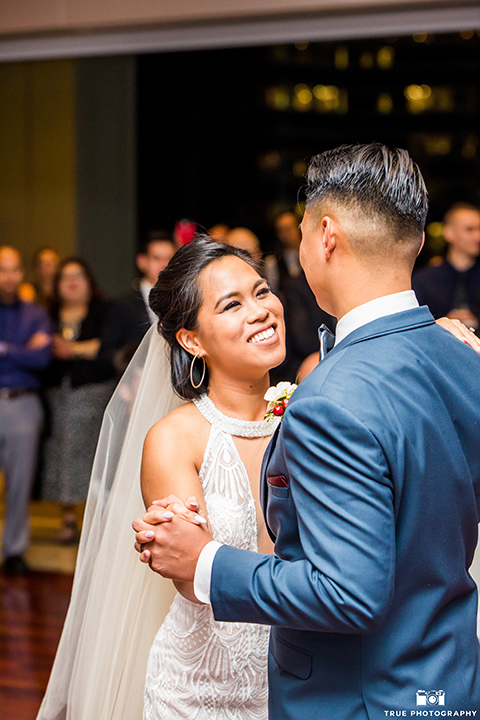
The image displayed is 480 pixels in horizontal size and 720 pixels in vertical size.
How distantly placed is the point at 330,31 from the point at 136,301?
1.95 m

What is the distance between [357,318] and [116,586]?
969 millimetres

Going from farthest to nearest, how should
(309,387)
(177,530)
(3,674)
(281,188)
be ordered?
(281,188) → (3,674) → (177,530) → (309,387)

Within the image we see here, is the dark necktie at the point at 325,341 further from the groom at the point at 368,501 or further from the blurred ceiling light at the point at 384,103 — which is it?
the blurred ceiling light at the point at 384,103

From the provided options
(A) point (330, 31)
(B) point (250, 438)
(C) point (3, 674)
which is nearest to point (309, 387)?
(B) point (250, 438)

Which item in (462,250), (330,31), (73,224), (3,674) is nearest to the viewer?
(3,674)

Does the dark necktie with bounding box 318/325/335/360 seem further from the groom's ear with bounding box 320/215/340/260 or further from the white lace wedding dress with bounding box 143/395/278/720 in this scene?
the white lace wedding dress with bounding box 143/395/278/720

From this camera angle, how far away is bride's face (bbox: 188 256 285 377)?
164cm

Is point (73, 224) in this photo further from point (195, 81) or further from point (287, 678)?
point (287, 678)

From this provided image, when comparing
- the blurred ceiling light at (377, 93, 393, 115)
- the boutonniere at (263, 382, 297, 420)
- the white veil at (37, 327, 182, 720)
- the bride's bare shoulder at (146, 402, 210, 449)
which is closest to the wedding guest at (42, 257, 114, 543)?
the white veil at (37, 327, 182, 720)

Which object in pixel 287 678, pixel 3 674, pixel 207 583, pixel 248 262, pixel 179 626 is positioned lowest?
pixel 3 674

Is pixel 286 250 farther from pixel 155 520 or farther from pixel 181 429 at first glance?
pixel 155 520

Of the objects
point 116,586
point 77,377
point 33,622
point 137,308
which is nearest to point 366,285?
point 116,586

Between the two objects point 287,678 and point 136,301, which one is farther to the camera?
point 136,301

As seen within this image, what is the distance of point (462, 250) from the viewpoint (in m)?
4.27
